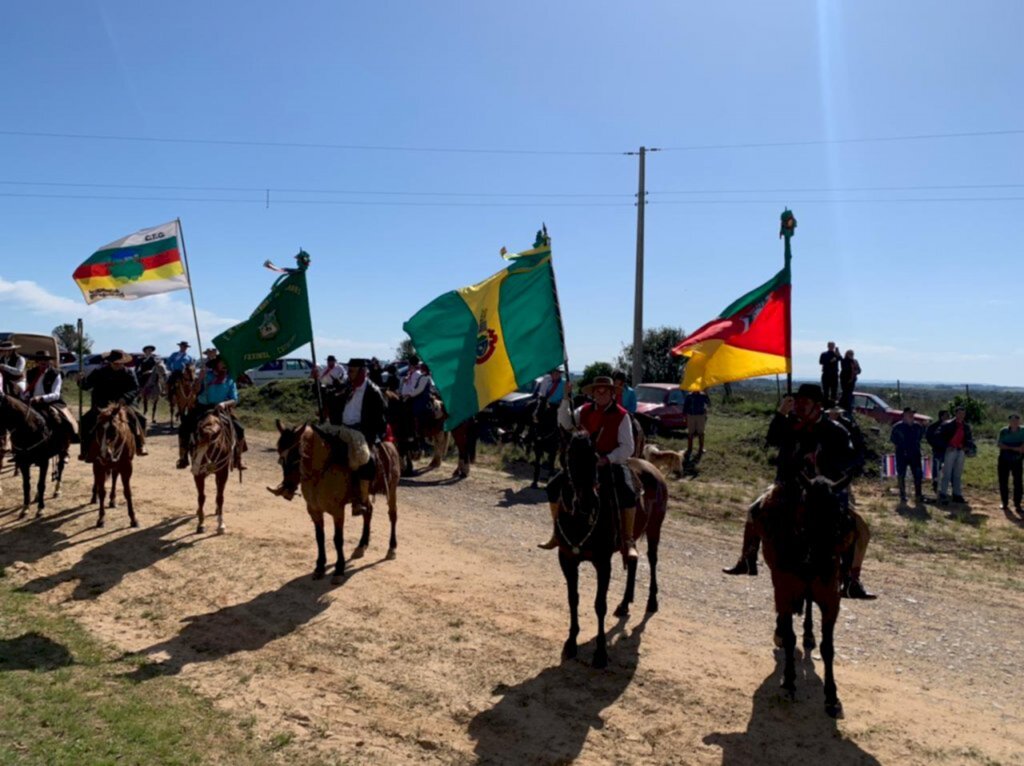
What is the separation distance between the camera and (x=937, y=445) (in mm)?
17312

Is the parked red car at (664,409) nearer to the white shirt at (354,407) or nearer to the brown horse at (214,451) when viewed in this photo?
the brown horse at (214,451)

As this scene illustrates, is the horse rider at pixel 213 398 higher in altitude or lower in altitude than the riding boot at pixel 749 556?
higher

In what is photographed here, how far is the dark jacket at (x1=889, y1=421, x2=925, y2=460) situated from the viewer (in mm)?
16875

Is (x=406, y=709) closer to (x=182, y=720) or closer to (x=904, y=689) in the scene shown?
(x=182, y=720)

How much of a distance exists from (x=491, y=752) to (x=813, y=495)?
3128mm

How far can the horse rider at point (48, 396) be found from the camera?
1295cm

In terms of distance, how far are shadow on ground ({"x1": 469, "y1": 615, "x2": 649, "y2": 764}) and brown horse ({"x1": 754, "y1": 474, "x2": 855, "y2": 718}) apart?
1508mm

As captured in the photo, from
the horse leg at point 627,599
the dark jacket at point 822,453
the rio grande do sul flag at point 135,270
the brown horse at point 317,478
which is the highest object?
the rio grande do sul flag at point 135,270

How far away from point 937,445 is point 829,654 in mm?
13175

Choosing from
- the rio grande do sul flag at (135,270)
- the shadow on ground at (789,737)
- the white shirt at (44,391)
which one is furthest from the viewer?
the rio grande do sul flag at (135,270)

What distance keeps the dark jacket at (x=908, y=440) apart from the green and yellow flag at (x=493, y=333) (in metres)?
12.1

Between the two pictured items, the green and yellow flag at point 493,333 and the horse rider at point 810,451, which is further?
the green and yellow flag at point 493,333

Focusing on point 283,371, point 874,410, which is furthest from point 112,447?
point 283,371

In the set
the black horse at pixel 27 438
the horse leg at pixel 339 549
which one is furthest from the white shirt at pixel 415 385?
the horse leg at pixel 339 549
